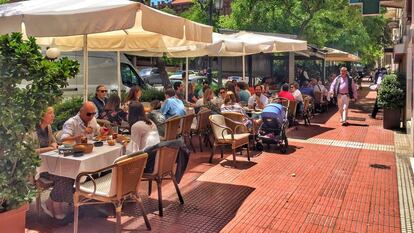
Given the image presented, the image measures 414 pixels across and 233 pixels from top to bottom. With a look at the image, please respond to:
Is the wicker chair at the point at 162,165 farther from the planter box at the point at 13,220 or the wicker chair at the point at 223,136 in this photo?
the wicker chair at the point at 223,136

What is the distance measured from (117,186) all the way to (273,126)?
5104mm

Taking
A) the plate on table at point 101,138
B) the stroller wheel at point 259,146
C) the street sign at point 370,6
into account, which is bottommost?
the stroller wheel at point 259,146

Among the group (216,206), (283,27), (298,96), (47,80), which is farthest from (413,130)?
(283,27)

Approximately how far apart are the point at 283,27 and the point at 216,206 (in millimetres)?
17344

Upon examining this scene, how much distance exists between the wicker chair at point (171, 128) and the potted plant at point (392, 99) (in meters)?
6.97

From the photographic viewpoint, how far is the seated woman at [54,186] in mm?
4371

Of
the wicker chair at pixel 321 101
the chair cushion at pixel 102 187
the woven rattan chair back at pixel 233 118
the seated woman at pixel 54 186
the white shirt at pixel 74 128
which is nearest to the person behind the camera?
the chair cushion at pixel 102 187

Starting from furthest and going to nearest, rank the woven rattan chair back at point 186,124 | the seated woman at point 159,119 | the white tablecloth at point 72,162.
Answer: the woven rattan chair back at point 186,124
the seated woman at point 159,119
the white tablecloth at point 72,162

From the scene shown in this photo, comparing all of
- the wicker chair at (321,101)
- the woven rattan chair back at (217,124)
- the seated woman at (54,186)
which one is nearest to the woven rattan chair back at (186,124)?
the woven rattan chair back at (217,124)

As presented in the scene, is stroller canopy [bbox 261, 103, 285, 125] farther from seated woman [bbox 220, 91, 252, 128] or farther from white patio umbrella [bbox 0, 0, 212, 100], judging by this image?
white patio umbrella [bbox 0, 0, 212, 100]

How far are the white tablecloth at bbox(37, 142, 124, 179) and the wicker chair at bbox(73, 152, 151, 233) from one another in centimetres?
18

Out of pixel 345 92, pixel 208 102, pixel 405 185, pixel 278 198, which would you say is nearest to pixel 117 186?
pixel 278 198

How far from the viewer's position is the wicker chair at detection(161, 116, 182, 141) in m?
6.73

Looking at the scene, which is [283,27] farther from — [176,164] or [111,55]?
[176,164]
